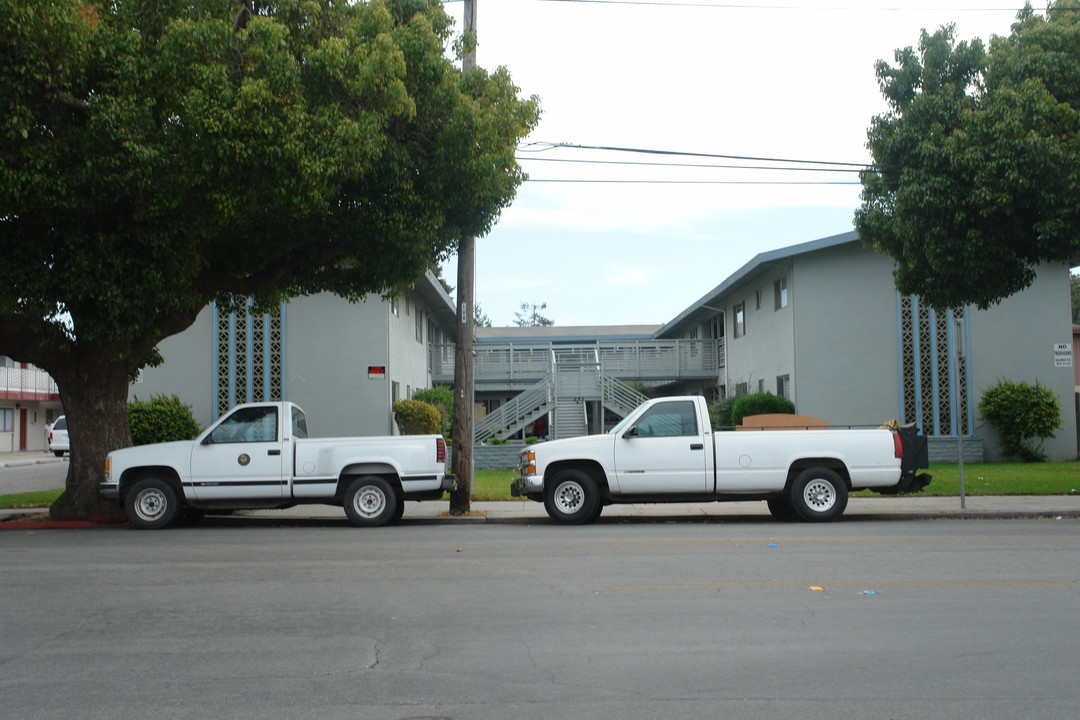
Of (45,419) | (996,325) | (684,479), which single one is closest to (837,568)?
(684,479)

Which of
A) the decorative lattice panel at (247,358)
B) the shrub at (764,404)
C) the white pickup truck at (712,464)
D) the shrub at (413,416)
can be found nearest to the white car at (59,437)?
the decorative lattice panel at (247,358)

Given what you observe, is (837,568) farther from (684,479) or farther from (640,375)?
(640,375)

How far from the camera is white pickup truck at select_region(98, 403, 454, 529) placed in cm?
1416

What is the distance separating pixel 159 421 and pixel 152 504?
11403mm

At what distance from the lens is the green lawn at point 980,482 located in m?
18.0

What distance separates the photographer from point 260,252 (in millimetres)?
15609

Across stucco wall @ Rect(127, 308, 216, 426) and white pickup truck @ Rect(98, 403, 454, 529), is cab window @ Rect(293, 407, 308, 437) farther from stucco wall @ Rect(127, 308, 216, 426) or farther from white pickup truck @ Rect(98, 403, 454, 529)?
stucco wall @ Rect(127, 308, 216, 426)

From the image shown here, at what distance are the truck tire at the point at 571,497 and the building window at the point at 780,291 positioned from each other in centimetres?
1498

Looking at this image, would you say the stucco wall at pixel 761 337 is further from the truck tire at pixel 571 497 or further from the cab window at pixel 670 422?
the truck tire at pixel 571 497

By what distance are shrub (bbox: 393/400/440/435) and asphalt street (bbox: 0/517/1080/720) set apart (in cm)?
1446

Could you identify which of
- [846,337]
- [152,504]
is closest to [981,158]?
[846,337]

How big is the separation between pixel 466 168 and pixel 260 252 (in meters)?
3.84

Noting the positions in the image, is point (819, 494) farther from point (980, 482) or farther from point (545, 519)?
point (980, 482)

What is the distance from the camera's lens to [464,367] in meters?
16.2
